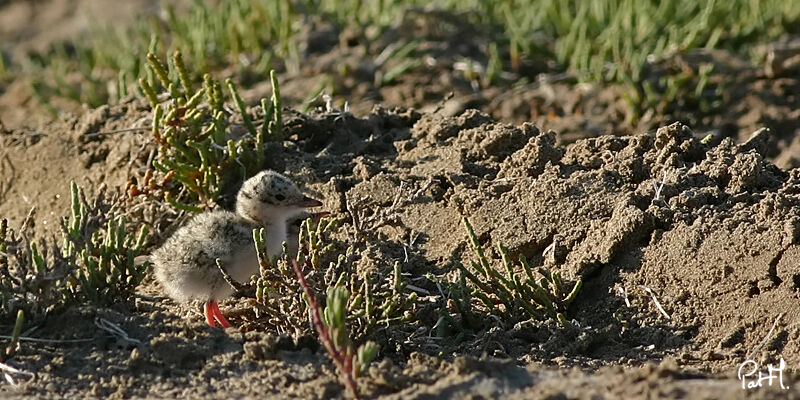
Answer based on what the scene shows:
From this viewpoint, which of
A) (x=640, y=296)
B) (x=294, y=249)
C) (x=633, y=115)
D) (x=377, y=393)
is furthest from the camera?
(x=633, y=115)

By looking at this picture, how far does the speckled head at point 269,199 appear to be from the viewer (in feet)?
16.9

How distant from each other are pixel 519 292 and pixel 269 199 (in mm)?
1254

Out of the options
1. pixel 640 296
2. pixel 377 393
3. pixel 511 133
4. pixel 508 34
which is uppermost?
pixel 508 34

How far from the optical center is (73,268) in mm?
4453

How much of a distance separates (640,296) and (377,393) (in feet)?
4.36

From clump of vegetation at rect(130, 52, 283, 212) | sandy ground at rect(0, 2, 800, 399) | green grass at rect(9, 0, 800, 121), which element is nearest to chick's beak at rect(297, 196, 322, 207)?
sandy ground at rect(0, 2, 800, 399)

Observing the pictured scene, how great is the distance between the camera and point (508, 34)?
8.03m

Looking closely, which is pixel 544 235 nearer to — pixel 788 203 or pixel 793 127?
pixel 788 203

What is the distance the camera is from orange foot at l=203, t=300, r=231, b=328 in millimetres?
4746

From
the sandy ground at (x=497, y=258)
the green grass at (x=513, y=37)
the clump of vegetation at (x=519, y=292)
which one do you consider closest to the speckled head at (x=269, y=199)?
the sandy ground at (x=497, y=258)

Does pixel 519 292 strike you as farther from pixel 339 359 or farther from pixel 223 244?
pixel 223 244

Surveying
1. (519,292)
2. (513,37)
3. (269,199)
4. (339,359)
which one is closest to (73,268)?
(269,199)

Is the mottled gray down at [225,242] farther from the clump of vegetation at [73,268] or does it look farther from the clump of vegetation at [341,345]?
the clump of vegetation at [341,345]

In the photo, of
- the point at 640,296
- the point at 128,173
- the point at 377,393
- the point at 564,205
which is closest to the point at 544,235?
the point at 564,205
